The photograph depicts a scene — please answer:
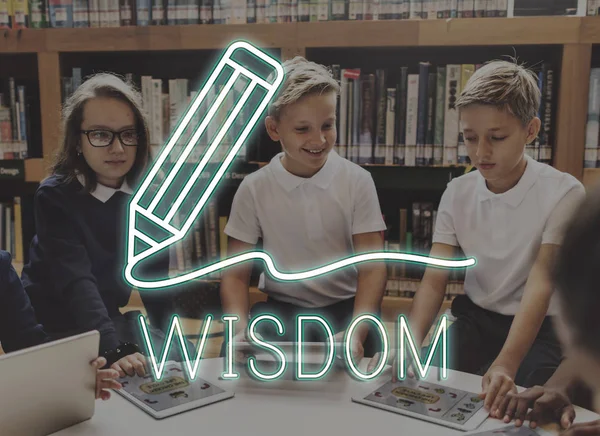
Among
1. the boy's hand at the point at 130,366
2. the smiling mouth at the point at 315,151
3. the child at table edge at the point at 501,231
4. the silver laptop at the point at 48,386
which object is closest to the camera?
the silver laptop at the point at 48,386

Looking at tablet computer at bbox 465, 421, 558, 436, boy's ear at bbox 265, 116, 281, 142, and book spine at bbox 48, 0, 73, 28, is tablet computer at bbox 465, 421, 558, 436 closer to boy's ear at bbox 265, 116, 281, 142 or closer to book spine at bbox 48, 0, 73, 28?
boy's ear at bbox 265, 116, 281, 142

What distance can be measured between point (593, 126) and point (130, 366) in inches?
75.4

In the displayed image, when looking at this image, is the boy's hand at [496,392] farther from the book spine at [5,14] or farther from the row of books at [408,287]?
the book spine at [5,14]

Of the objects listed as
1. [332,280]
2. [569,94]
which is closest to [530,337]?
[332,280]

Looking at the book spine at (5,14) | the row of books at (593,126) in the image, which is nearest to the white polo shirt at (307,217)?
the row of books at (593,126)

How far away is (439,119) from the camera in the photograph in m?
2.55

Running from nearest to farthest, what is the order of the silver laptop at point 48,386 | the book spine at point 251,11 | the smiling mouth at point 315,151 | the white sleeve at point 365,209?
the silver laptop at point 48,386 → the smiling mouth at point 315,151 → the white sleeve at point 365,209 → the book spine at point 251,11

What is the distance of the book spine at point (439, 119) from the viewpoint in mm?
2523

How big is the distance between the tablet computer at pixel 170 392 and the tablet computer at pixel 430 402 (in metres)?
0.29

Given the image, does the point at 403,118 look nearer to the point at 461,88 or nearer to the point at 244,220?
the point at 461,88

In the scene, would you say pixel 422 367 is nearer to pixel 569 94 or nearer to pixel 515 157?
pixel 515 157

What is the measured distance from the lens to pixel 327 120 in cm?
177

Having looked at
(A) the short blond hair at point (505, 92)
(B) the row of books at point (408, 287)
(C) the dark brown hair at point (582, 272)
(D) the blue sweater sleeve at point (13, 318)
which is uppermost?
(A) the short blond hair at point (505, 92)

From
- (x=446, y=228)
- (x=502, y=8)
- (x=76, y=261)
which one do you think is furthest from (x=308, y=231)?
(x=502, y=8)
